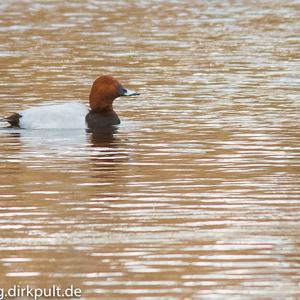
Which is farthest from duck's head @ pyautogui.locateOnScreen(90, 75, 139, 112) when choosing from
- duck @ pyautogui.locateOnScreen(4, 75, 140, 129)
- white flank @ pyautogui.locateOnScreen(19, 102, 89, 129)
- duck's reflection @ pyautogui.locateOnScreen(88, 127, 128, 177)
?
duck's reflection @ pyautogui.locateOnScreen(88, 127, 128, 177)

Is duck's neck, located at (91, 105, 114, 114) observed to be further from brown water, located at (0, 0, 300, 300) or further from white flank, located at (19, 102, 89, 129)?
brown water, located at (0, 0, 300, 300)

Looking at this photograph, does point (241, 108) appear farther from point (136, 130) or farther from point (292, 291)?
point (292, 291)

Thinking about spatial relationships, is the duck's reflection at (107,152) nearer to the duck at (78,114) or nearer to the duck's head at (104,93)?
the duck at (78,114)

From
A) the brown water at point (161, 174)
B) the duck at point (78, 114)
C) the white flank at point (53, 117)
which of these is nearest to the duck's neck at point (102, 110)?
the duck at point (78, 114)

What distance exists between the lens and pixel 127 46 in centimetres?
2402

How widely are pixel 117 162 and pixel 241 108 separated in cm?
406

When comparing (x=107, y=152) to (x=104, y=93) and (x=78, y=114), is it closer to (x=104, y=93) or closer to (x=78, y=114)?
(x=78, y=114)

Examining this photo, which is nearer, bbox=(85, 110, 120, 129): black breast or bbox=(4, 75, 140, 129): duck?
bbox=(4, 75, 140, 129): duck

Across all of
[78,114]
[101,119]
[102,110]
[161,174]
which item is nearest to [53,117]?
[78,114]

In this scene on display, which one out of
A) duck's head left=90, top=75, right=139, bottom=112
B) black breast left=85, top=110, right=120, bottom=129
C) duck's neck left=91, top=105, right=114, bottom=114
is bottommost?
black breast left=85, top=110, right=120, bottom=129

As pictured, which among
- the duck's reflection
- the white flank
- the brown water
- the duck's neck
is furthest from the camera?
the duck's neck

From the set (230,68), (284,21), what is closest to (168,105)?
(230,68)

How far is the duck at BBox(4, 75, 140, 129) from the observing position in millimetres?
14898

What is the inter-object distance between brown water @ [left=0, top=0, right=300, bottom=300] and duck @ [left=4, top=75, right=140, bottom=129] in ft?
0.48
